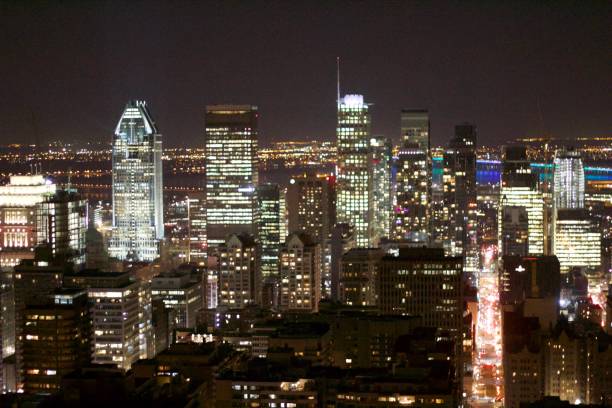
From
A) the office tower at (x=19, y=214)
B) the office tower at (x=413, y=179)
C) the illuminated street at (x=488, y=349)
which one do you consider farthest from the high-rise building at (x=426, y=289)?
the office tower at (x=413, y=179)

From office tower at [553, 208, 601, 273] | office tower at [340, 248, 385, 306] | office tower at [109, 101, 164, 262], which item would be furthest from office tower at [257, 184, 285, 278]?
office tower at [553, 208, 601, 273]

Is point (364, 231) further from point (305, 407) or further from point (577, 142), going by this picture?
point (305, 407)

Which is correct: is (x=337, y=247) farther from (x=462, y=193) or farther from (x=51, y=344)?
(x=51, y=344)

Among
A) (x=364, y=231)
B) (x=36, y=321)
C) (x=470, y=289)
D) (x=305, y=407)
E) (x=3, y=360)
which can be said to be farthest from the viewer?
(x=364, y=231)

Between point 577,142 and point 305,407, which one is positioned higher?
point 577,142

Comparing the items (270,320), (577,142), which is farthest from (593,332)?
(577,142)

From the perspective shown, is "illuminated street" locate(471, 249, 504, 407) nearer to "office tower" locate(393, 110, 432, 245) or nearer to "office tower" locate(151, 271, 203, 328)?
"office tower" locate(393, 110, 432, 245)

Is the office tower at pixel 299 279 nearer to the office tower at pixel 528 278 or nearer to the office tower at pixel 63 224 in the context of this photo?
the office tower at pixel 528 278
